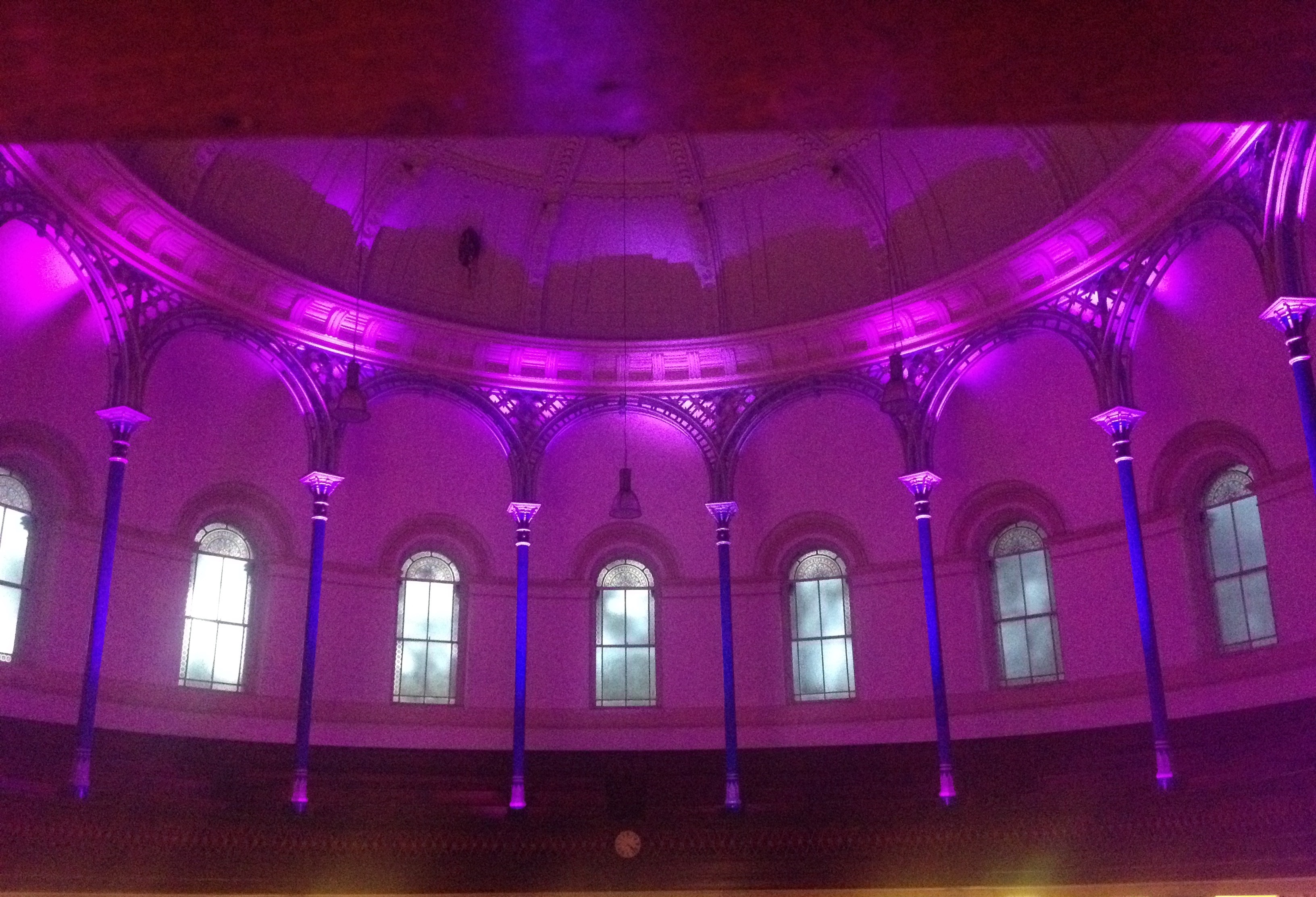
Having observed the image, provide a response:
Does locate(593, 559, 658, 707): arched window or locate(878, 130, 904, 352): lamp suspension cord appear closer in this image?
locate(878, 130, 904, 352): lamp suspension cord

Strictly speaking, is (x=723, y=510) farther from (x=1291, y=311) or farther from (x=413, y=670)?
(x=1291, y=311)

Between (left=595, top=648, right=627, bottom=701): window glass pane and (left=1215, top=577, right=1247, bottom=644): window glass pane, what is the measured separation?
29.0 feet

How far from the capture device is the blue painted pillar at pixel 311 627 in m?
16.2

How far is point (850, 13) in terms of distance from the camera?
312 centimetres

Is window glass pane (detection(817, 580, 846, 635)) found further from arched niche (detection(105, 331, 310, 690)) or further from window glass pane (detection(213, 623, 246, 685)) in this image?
window glass pane (detection(213, 623, 246, 685))

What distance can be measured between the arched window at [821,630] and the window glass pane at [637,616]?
237 centimetres

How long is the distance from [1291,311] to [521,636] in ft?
36.0

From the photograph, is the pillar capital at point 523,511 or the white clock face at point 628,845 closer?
the white clock face at point 628,845

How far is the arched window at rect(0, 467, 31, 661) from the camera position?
621 inches

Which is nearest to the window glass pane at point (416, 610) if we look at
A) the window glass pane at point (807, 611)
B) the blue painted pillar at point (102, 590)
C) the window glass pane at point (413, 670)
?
the window glass pane at point (413, 670)

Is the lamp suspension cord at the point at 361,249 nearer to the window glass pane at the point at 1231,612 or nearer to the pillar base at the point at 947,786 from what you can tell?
the pillar base at the point at 947,786

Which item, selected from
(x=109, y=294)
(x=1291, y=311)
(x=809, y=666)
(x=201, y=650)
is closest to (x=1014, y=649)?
(x=809, y=666)

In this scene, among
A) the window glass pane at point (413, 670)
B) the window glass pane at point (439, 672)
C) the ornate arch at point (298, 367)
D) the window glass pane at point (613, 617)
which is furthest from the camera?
the window glass pane at point (613, 617)

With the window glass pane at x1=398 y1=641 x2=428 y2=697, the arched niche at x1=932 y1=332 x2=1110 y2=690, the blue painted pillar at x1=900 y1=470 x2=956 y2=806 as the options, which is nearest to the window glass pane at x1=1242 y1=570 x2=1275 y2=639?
the arched niche at x1=932 y1=332 x2=1110 y2=690
